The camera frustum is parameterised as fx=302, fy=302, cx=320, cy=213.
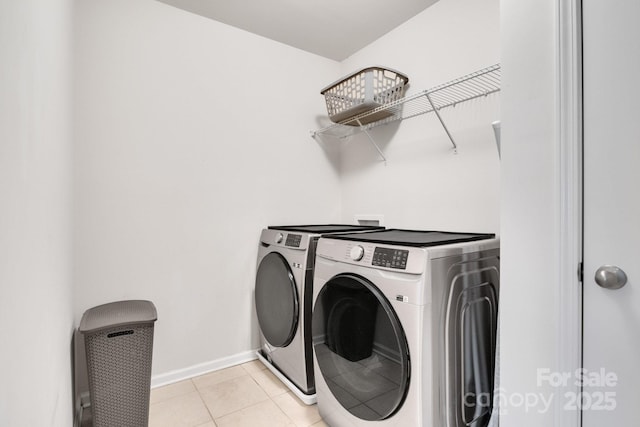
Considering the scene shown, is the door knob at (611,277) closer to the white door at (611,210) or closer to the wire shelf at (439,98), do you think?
the white door at (611,210)

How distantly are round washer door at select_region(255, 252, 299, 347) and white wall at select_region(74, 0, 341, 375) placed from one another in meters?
0.19

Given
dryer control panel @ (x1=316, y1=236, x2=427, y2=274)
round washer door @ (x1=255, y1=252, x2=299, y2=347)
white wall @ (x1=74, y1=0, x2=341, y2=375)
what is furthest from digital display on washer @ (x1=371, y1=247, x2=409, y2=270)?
white wall @ (x1=74, y1=0, x2=341, y2=375)

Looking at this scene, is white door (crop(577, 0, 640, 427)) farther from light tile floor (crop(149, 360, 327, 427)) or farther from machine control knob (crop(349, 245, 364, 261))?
light tile floor (crop(149, 360, 327, 427))

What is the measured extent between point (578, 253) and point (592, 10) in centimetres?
71

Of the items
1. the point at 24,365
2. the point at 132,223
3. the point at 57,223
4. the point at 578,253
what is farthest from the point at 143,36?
the point at 578,253

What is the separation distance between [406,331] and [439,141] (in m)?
1.30

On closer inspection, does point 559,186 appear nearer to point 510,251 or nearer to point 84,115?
point 510,251

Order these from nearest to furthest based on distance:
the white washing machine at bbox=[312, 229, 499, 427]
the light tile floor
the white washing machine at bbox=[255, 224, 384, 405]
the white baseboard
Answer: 1. the white washing machine at bbox=[312, 229, 499, 427]
2. the light tile floor
3. the white washing machine at bbox=[255, 224, 384, 405]
4. the white baseboard

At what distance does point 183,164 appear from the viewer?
2014 mm

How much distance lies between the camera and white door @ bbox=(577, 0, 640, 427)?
32.0 inches

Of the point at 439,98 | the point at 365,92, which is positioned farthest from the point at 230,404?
the point at 439,98

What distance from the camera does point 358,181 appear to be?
2561 mm

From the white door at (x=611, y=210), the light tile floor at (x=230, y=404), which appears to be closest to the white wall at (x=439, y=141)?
the white door at (x=611, y=210)

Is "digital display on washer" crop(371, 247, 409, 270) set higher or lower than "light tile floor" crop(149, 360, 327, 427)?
higher
